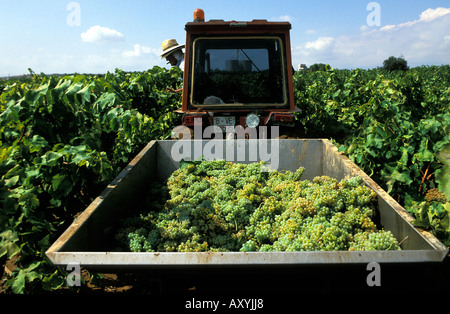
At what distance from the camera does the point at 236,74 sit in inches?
172

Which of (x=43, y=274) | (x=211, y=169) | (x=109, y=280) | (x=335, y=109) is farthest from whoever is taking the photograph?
(x=335, y=109)

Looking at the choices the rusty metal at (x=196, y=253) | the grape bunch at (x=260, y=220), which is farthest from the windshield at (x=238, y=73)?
the grape bunch at (x=260, y=220)

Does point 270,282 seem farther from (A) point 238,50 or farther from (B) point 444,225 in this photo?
(A) point 238,50

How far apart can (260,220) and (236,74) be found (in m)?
2.38

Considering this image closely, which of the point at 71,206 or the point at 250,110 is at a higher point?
the point at 250,110

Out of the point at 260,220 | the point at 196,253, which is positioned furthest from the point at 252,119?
the point at 196,253

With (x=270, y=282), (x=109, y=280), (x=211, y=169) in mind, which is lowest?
(x=109, y=280)

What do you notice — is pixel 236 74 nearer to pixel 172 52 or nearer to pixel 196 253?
pixel 196 253

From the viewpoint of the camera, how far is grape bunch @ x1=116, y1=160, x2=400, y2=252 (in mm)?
2197

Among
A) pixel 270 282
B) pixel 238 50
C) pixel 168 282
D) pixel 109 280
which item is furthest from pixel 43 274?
pixel 238 50

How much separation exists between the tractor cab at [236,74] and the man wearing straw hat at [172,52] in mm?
3381

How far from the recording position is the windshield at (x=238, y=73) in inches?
170

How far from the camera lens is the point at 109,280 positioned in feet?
9.43
